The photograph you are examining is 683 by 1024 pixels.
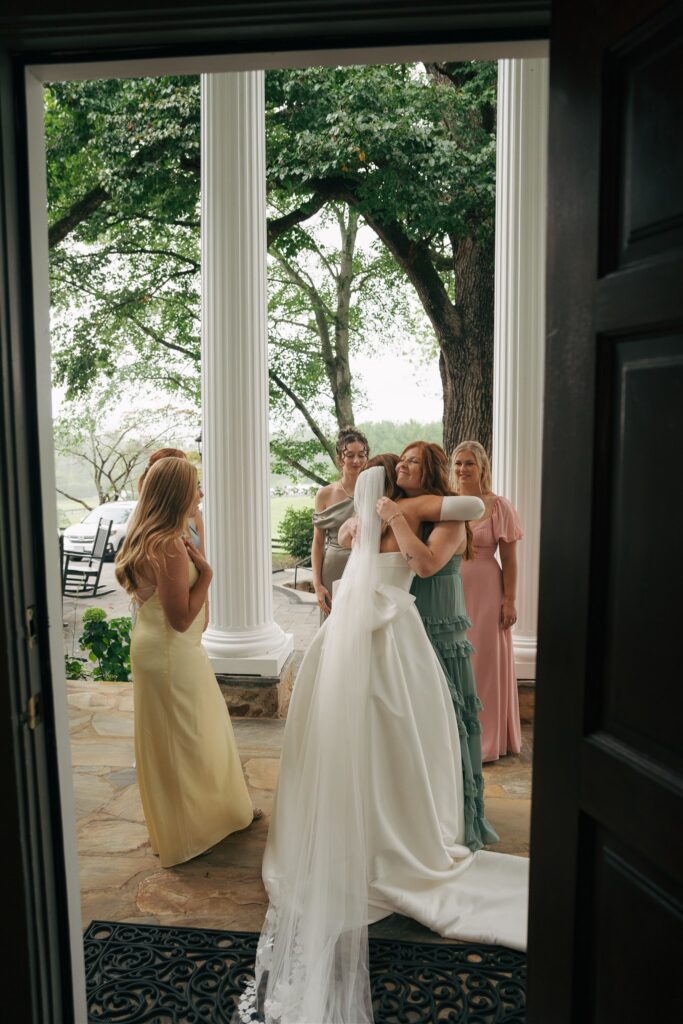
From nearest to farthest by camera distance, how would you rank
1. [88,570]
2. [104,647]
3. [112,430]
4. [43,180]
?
[43,180] < [104,647] < [88,570] < [112,430]

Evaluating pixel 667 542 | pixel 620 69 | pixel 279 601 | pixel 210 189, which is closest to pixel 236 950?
pixel 667 542

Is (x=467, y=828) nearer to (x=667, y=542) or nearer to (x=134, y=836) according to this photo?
(x=134, y=836)

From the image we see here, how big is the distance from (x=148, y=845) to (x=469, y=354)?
282 inches

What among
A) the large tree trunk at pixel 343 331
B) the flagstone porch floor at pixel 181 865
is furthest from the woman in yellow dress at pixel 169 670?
the large tree trunk at pixel 343 331

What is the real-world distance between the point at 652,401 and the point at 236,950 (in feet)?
7.79

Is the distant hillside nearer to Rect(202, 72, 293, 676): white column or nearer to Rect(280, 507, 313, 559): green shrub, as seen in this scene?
Rect(280, 507, 313, 559): green shrub

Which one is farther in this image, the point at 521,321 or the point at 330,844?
the point at 521,321

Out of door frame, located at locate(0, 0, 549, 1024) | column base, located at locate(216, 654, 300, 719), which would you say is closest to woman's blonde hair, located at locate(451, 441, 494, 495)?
column base, located at locate(216, 654, 300, 719)

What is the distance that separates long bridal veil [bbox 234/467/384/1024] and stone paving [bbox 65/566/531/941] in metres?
0.23

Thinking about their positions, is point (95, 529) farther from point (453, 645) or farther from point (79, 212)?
point (453, 645)

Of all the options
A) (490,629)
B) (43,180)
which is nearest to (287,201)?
(490,629)

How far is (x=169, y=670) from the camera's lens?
3301 millimetres

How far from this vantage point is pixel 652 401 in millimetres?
1155

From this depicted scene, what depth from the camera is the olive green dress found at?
4848mm
